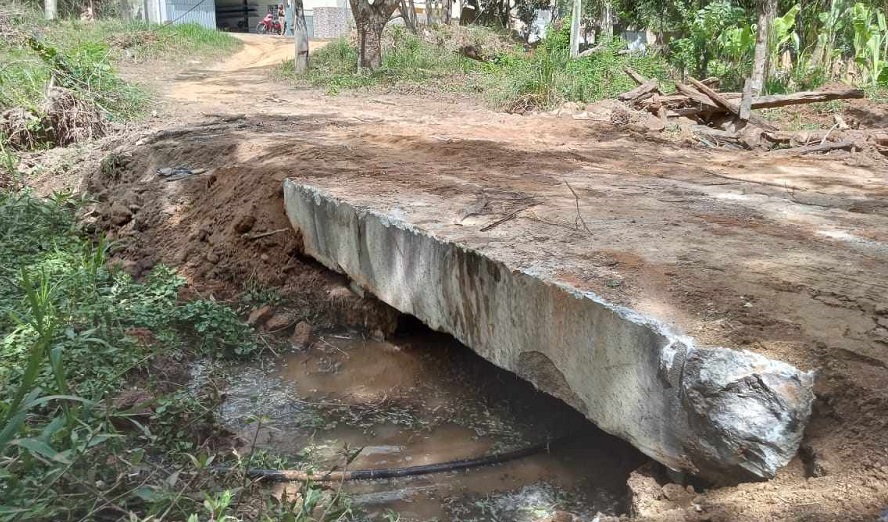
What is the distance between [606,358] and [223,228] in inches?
120

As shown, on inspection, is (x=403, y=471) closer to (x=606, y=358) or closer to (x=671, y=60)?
(x=606, y=358)

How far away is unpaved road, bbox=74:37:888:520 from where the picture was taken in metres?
1.80

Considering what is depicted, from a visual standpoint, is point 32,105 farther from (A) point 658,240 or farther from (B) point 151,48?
(B) point 151,48

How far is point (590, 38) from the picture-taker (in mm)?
17750

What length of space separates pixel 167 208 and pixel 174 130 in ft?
5.54

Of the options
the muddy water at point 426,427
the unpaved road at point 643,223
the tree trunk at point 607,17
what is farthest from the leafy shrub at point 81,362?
the tree trunk at point 607,17

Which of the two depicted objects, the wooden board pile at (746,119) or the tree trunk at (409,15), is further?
the tree trunk at (409,15)

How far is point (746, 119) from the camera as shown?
6059 mm

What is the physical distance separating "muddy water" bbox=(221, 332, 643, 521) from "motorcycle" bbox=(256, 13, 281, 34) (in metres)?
21.6

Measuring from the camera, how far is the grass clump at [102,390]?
6.84 ft

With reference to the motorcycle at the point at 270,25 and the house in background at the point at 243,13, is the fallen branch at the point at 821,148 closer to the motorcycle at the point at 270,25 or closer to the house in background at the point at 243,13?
the house in background at the point at 243,13

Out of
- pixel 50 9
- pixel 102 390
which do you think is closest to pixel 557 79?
pixel 102 390

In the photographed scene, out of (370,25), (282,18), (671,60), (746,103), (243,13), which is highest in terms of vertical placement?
(243,13)

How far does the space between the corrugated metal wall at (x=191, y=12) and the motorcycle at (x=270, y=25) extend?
209 cm
